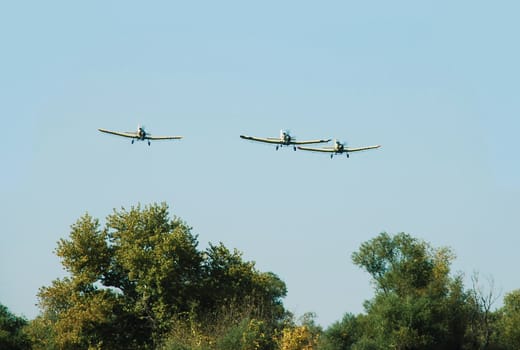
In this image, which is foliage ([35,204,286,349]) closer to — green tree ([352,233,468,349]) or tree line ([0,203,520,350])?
tree line ([0,203,520,350])

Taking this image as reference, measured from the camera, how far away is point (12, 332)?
10350 cm

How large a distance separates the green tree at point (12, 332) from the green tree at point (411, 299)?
3591 centimetres

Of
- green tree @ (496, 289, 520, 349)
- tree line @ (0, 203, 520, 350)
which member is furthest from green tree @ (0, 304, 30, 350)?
green tree @ (496, 289, 520, 349)

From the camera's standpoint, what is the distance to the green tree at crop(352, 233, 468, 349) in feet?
342

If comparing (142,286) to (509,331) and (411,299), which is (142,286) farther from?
(509,331)

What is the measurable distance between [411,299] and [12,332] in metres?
43.1

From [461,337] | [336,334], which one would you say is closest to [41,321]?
[336,334]

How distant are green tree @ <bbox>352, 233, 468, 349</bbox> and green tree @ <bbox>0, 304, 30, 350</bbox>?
118 feet

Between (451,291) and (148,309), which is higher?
(451,291)

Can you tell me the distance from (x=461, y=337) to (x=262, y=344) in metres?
35.6

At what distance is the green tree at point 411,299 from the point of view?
10431 centimetres

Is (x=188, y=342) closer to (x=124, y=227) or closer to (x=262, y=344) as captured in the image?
(x=262, y=344)

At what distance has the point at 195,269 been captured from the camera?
9512cm

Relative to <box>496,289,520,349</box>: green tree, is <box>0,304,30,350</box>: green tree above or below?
below
